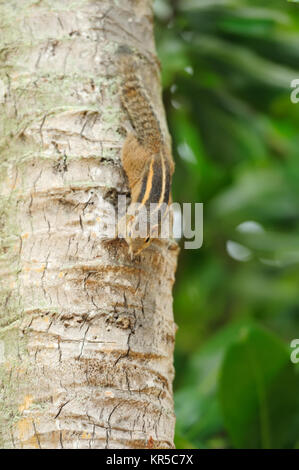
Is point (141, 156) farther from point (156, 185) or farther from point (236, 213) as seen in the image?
point (236, 213)

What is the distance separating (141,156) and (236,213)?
2171 millimetres

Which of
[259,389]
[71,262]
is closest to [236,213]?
[259,389]

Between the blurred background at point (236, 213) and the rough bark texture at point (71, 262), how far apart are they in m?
0.69

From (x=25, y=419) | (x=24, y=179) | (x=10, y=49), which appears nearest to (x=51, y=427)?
(x=25, y=419)

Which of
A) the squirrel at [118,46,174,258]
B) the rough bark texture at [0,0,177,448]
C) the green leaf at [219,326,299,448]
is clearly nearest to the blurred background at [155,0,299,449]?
the green leaf at [219,326,299,448]

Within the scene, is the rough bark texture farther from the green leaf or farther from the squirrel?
the green leaf

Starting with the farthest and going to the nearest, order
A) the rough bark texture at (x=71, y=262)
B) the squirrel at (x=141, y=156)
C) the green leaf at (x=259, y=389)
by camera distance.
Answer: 1. the green leaf at (x=259, y=389)
2. the squirrel at (x=141, y=156)
3. the rough bark texture at (x=71, y=262)

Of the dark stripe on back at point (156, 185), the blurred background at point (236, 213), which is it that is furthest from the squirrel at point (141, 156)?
the blurred background at point (236, 213)

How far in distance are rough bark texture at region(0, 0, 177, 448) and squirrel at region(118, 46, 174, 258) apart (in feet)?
0.07

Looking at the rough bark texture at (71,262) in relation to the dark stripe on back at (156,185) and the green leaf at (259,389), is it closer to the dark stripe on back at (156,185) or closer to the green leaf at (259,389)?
the dark stripe on back at (156,185)

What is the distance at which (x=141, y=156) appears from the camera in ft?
4.17

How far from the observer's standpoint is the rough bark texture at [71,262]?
1135 mm

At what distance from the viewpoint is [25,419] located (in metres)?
1.13
